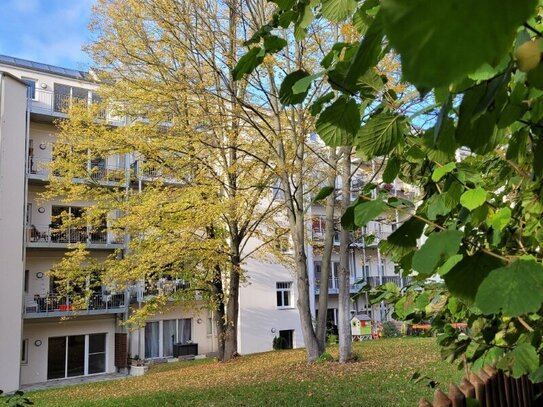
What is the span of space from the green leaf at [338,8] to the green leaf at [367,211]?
60cm

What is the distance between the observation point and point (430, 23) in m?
0.33

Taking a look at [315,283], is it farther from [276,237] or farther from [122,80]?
[122,80]

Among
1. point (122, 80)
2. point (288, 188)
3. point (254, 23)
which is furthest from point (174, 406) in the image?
point (122, 80)

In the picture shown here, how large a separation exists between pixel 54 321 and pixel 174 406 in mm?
17401

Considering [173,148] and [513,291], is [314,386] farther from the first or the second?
[513,291]

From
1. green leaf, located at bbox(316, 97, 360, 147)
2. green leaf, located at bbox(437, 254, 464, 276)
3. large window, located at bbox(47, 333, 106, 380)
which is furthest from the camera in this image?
large window, located at bbox(47, 333, 106, 380)

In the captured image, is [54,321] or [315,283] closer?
[54,321]

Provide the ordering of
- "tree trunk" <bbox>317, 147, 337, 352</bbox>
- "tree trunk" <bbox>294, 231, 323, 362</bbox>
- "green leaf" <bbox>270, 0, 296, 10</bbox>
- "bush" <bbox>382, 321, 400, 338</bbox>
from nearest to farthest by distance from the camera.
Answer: "green leaf" <bbox>270, 0, 296, 10</bbox> → "tree trunk" <bbox>294, 231, 323, 362</bbox> → "tree trunk" <bbox>317, 147, 337, 352</bbox> → "bush" <bbox>382, 321, 400, 338</bbox>

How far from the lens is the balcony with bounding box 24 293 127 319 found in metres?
22.4

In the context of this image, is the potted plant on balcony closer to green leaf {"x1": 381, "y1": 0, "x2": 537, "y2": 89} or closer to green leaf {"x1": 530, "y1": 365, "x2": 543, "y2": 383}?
green leaf {"x1": 530, "y1": 365, "x2": 543, "y2": 383}

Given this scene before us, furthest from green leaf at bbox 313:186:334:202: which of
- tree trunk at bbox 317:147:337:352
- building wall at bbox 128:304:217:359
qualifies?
building wall at bbox 128:304:217:359

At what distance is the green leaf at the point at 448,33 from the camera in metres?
0.33

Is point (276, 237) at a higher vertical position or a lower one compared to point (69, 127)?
lower

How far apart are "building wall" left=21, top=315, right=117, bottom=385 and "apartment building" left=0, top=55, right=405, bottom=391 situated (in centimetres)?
5
